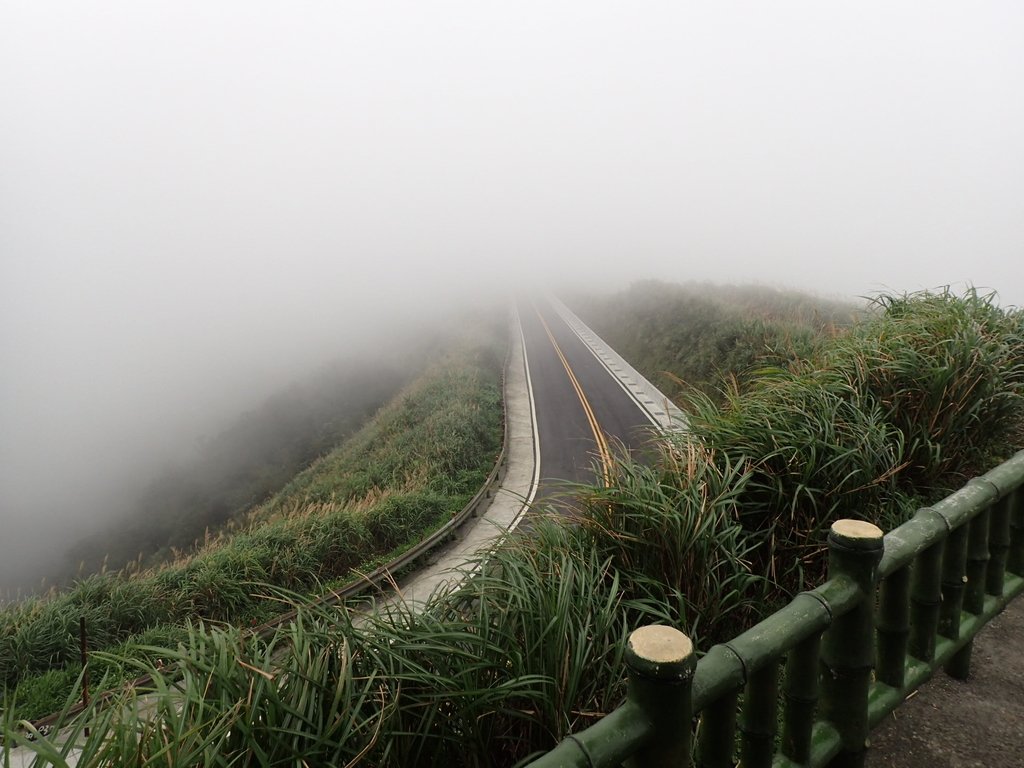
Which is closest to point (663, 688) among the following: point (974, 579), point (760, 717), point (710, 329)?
point (760, 717)

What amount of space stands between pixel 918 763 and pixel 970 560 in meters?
1.06

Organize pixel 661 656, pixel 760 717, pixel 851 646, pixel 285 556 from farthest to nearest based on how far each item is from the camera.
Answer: pixel 285 556, pixel 851 646, pixel 760 717, pixel 661 656

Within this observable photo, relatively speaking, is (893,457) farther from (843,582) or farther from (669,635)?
(669,635)

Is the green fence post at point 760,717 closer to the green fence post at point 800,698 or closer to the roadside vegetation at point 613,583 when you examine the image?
the green fence post at point 800,698

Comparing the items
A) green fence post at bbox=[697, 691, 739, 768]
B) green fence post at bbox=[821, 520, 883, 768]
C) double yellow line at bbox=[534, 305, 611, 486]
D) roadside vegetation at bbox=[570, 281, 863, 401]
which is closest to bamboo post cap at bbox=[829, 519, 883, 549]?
green fence post at bbox=[821, 520, 883, 768]

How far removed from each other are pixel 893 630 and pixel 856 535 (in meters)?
0.76

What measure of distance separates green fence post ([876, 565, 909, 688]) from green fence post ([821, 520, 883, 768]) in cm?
33

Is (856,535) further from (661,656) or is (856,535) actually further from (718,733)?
(661,656)

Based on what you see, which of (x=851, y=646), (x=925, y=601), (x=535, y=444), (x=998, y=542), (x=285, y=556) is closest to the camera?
(x=851, y=646)

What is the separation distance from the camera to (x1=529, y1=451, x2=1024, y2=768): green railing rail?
1.59 metres

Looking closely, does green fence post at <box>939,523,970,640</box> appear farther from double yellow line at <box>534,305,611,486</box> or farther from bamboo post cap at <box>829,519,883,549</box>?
double yellow line at <box>534,305,611,486</box>

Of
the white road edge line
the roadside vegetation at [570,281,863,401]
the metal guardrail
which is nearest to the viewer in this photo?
Answer: the metal guardrail

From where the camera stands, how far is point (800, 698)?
217 centimetres

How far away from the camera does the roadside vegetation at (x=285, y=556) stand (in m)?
8.16
